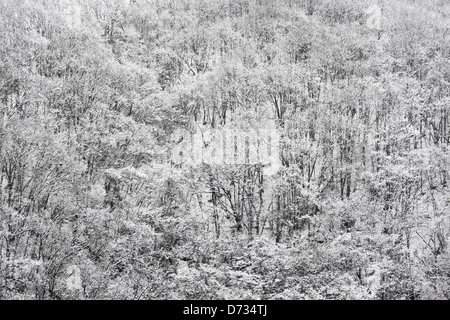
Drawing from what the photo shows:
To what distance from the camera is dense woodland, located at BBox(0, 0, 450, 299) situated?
1850 cm

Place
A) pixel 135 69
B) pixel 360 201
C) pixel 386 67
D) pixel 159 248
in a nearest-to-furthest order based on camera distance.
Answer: pixel 159 248, pixel 360 201, pixel 135 69, pixel 386 67

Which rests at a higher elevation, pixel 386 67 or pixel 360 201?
pixel 386 67

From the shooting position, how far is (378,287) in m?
18.0

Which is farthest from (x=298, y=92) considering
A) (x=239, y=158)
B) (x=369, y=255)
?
(x=369, y=255)

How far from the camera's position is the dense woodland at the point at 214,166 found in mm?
18500

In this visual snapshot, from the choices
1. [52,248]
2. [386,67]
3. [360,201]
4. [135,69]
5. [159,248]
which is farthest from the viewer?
[386,67]

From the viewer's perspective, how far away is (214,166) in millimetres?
25359

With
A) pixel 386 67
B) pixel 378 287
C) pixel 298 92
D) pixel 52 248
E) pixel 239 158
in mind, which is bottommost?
pixel 378 287

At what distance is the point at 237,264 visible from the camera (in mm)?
19906
